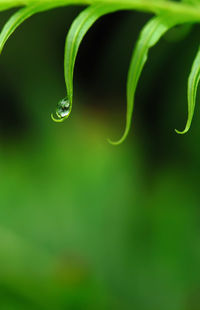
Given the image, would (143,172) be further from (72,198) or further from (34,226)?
(34,226)

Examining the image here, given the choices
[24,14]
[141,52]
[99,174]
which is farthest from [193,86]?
[99,174]

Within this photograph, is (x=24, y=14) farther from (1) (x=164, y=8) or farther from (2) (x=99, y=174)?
(2) (x=99, y=174)

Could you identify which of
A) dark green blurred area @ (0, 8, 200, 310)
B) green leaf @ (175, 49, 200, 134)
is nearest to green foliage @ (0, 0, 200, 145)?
green leaf @ (175, 49, 200, 134)

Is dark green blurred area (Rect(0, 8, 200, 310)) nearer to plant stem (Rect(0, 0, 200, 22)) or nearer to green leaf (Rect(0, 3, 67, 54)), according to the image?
plant stem (Rect(0, 0, 200, 22))

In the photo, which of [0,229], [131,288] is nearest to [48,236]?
[0,229]

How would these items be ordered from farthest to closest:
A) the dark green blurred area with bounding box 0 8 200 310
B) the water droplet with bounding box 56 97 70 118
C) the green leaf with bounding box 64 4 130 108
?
the dark green blurred area with bounding box 0 8 200 310 → the water droplet with bounding box 56 97 70 118 → the green leaf with bounding box 64 4 130 108

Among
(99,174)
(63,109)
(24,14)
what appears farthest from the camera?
(99,174)
